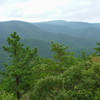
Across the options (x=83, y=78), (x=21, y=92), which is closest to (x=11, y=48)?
(x=21, y=92)

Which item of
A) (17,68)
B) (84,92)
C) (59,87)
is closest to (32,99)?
(59,87)

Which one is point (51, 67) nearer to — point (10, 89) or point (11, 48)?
point (11, 48)

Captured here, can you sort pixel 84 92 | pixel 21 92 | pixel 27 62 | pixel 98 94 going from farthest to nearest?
pixel 27 62 → pixel 21 92 → pixel 84 92 → pixel 98 94

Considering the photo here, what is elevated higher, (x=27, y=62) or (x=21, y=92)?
(x=27, y=62)

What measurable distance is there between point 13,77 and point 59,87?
7.50 metres

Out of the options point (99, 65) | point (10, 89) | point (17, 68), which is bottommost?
point (10, 89)

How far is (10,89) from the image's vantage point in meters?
15.9

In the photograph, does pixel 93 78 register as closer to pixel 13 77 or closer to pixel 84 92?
pixel 84 92

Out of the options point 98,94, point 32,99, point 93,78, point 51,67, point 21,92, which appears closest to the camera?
point 98,94

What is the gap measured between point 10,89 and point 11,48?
15.3 feet

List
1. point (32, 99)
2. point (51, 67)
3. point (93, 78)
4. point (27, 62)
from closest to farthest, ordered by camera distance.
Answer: point (93, 78)
point (32, 99)
point (51, 67)
point (27, 62)

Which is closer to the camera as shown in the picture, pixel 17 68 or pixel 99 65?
pixel 99 65

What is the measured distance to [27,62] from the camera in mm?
15625

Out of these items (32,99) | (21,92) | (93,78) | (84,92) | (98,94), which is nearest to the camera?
(98,94)
